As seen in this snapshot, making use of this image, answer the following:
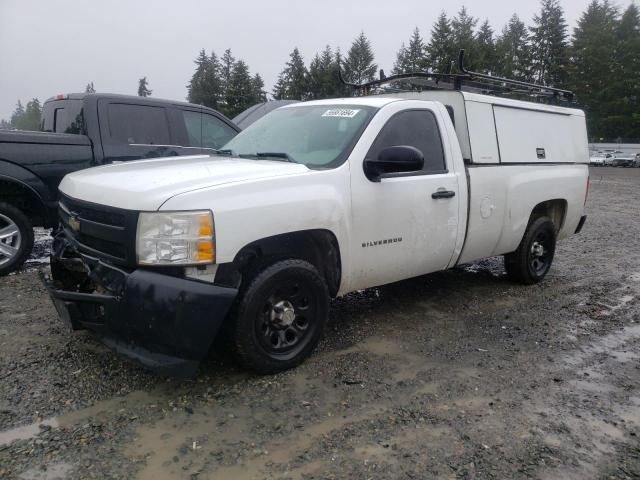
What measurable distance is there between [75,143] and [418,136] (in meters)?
3.66

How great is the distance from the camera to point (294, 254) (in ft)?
11.6

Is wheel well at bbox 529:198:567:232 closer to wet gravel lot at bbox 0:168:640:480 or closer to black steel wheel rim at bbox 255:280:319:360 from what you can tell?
wet gravel lot at bbox 0:168:640:480

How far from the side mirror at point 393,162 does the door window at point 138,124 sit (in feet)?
11.2

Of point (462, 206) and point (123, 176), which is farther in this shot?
point (462, 206)

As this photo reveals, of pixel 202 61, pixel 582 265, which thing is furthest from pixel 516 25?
pixel 582 265

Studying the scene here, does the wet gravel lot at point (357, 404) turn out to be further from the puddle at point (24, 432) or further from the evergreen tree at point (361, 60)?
the evergreen tree at point (361, 60)

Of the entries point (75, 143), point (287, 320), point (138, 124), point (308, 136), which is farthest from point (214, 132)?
point (287, 320)

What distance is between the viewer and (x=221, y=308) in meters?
2.88

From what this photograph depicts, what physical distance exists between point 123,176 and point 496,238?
3475 millimetres

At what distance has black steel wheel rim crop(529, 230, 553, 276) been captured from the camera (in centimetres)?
575

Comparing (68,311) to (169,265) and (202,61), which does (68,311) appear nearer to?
(169,265)

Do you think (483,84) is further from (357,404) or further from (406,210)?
(357,404)

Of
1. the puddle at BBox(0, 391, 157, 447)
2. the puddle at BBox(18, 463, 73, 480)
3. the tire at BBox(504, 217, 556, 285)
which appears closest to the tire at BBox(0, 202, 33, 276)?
the puddle at BBox(0, 391, 157, 447)

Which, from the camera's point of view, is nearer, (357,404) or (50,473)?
(50,473)
